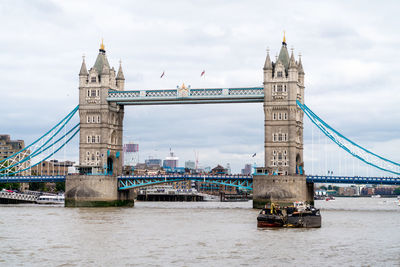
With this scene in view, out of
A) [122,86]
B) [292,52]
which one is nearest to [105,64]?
[122,86]

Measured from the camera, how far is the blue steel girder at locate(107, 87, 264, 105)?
111875 mm

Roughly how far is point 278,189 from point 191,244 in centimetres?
5228

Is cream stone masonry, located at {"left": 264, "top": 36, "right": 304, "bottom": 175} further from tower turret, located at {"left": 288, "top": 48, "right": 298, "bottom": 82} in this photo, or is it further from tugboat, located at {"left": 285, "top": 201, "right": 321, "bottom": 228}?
tugboat, located at {"left": 285, "top": 201, "right": 321, "bottom": 228}

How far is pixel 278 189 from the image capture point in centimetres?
10500

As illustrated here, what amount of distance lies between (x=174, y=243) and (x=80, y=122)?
6850 cm

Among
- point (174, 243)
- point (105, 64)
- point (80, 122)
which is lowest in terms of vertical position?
point (174, 243)

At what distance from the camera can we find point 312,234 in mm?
62000

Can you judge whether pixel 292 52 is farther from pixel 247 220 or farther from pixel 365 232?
pixel 365 232

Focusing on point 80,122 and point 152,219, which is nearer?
point 152,219

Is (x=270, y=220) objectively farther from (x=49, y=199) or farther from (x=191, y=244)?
(x=49, y=199)

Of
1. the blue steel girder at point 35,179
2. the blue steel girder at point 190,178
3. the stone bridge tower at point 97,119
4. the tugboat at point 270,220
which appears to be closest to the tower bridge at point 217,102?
the stone bridge tower at point 97,119

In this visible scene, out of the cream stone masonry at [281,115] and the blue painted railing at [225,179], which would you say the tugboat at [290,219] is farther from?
the cream stone masonry at [281,115]

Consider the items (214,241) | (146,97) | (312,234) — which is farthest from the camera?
(146,97)

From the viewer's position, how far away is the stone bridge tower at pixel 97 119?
118 metres
